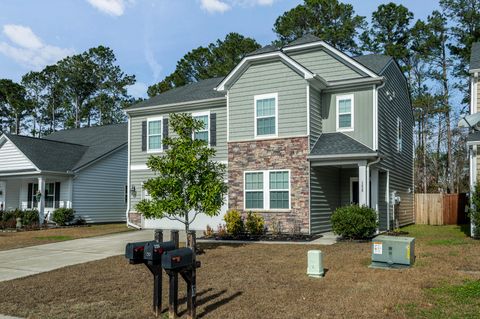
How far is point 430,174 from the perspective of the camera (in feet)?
120

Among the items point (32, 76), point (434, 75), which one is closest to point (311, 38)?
point (434, 75)

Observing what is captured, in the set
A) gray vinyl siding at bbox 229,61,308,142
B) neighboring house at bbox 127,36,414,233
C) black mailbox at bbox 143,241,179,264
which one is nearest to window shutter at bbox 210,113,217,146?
neighboring house at bbox 127,36,414,233

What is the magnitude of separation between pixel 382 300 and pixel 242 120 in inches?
461

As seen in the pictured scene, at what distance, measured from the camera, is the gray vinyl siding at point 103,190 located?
2544cm

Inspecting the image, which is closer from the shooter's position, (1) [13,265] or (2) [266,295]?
(2) [266,295]

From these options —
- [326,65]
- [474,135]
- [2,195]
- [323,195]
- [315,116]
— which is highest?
[326,65]

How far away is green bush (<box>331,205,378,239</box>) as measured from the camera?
46.5ft

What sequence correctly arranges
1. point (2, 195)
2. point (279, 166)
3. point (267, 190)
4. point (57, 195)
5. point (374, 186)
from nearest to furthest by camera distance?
1. point (279, 166)
2. point (267, 190)
3. point (374, 186)
4. point (57, 195)
5. point (2, 195)

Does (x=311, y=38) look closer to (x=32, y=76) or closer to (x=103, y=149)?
(x=103, y=149)

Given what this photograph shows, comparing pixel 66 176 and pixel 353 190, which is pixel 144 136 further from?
pixel 353 190

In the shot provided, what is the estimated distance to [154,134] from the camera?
2161cm

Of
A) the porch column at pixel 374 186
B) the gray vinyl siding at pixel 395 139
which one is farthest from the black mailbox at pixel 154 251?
the gray vinyl siding at pixel 395 139

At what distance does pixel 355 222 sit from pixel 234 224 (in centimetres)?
436

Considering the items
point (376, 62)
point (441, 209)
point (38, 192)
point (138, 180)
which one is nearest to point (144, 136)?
point (138, 180)
